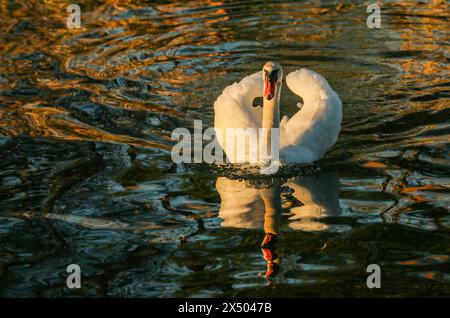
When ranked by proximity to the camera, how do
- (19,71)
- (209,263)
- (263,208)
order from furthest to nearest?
(19,71), (263,208), (209,263)

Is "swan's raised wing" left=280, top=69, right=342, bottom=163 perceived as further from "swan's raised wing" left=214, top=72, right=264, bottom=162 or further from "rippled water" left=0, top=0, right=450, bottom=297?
"swan's raised wing" left=214, top=72, right=264, bottom=162

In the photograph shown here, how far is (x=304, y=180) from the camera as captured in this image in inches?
365

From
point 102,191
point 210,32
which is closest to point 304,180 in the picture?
point 102,191

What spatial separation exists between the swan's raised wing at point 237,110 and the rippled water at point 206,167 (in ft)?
1.96

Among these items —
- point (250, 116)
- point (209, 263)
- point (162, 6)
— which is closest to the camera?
point (209, 263)

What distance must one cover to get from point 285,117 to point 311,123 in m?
0.79

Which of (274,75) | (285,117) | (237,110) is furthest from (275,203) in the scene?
(285,117)

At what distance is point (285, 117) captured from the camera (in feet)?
34.8

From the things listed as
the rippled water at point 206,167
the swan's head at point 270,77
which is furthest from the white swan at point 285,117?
the rippled water at point 206,167

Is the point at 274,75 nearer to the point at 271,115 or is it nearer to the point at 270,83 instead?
the point at 270,83

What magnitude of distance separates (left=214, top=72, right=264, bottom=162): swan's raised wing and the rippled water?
0.60 meters

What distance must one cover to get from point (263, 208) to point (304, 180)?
0.85 m

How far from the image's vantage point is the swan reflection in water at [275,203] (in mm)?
8094
